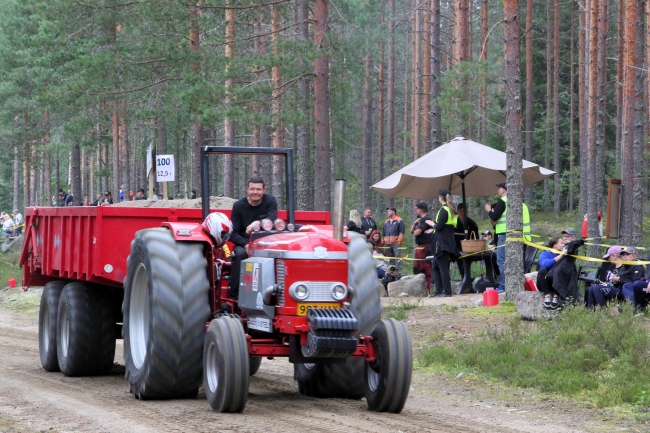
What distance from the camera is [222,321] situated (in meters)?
7.62

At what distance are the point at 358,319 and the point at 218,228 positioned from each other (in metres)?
1.54

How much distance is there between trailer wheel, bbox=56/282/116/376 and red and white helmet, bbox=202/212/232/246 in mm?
2831

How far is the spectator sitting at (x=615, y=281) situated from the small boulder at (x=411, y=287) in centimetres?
571

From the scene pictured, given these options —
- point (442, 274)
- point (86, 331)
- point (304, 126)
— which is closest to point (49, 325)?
point (86, 331)

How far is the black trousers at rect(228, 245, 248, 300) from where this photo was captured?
839cm

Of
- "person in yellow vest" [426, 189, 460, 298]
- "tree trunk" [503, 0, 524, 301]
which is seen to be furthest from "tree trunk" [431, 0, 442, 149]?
"tree trunk" [503, 0, 524, 301]

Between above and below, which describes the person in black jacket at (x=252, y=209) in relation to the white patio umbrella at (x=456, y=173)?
below

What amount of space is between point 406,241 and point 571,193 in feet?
40.7

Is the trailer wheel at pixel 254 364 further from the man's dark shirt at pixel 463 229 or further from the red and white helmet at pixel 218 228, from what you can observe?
the man's dark shirt at pixel 463 229

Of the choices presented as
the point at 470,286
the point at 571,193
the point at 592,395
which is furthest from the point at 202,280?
the point at 571,193

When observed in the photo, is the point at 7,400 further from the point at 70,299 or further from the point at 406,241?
the point at 406,241

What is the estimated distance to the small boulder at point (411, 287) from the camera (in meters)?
18.6

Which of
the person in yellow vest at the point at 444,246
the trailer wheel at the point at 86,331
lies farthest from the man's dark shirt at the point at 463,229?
the trailer wheel at the point at 86,331

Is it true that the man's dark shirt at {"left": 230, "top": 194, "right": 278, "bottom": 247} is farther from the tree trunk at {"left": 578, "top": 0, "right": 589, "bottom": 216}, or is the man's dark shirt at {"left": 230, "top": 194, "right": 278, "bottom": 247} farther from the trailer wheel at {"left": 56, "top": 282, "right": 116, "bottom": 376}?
the tree trunk at {"left": 578, "top": 0, "right": 589, "bottom": 216}
